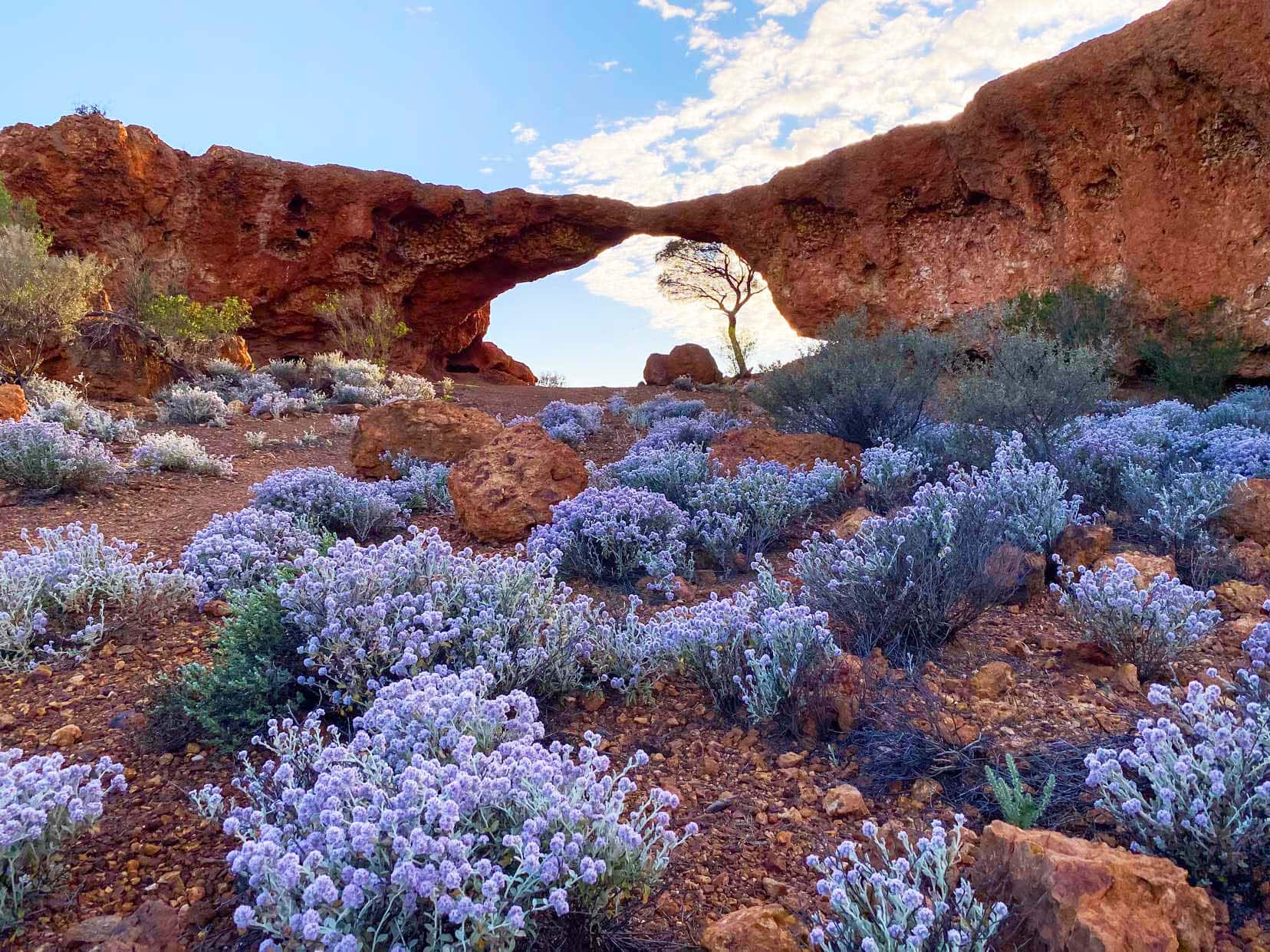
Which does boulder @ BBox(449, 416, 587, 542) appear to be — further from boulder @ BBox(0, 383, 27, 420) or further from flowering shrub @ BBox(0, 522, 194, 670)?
boulder @ BBox(0, 383, 27, 420)

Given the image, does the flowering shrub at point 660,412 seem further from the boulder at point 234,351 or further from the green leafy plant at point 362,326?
the boulder at point 234,351

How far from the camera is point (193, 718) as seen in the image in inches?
112

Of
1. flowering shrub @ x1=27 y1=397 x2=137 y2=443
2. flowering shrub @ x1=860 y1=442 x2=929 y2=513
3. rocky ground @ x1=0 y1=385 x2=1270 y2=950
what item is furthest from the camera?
flowering shrub @ x1=27 y1=397 x2=137 y2=443

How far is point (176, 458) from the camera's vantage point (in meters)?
7.72

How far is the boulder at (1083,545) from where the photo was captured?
4129 mm

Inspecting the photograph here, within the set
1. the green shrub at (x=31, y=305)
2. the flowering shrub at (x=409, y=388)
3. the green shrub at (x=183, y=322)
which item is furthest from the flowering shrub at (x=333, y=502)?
the green shrub at (x=183, y=322)

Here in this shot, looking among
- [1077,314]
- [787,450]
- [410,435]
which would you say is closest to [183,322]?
[410,435]

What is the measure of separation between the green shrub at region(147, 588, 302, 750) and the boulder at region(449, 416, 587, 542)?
253cm

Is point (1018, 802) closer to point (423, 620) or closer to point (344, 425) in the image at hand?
point (423, 620)

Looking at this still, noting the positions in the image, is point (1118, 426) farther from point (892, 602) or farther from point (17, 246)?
point (17, 246)

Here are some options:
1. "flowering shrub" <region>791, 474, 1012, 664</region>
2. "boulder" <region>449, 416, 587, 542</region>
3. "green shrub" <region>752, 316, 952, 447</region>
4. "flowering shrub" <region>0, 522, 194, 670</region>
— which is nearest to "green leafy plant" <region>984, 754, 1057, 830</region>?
"flowering shrub" <region>791, 474, 1012, 664</region>

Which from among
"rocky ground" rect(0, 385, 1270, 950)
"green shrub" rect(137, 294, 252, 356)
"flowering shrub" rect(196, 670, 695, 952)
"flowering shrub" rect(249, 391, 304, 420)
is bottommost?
"rocky ground" rect(0, 385, 1270, 950)

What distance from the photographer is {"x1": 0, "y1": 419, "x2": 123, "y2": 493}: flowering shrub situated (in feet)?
20.9

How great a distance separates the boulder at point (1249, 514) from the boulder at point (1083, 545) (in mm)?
852
